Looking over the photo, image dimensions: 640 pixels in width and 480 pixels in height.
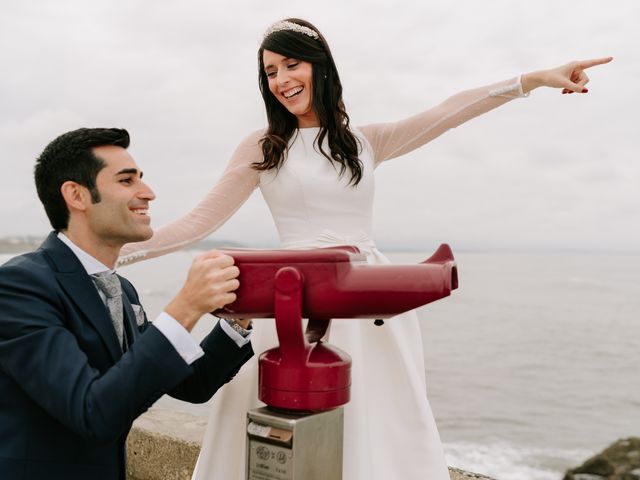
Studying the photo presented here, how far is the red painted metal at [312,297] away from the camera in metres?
1.31

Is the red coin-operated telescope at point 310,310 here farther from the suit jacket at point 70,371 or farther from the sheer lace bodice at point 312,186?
the sheer lace bodice at point 312,186

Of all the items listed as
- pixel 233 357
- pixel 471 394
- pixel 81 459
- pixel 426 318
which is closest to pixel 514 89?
pixel 233 357

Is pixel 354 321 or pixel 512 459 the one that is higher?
pixel 354 321

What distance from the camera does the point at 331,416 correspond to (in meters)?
1.35

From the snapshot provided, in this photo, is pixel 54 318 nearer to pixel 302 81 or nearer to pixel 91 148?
pixel 91 148

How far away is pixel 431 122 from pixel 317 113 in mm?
431

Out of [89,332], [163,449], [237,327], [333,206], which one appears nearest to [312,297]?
[237,327]

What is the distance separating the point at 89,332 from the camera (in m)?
1.59

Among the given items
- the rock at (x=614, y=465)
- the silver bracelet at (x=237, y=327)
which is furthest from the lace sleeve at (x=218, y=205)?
the rock at (x=614, y=465)

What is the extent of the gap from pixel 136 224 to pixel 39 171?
0.30m

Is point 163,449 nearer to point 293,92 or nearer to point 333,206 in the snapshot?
point 333,206

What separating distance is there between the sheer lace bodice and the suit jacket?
559mm

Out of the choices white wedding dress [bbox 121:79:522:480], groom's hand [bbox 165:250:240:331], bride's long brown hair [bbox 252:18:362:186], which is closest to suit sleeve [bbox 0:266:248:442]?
groom's hand [bbox 165:250:240:331]

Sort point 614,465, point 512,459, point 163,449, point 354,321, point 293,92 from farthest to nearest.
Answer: point 512,459 → point 614,465 → point 163,449 → point 293,92 → point 354,321
